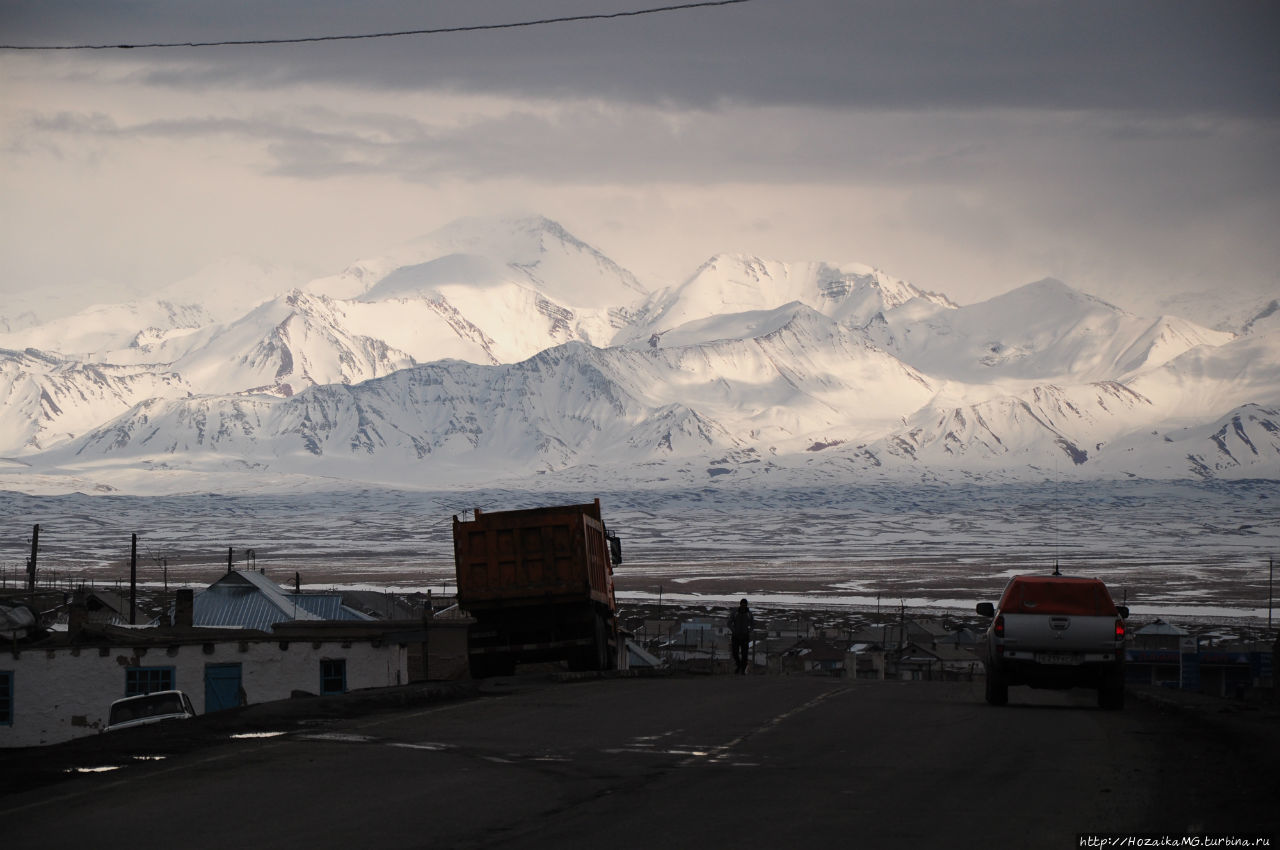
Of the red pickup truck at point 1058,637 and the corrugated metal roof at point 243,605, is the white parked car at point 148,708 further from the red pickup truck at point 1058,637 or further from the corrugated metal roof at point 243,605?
the corrugated metal roof at point 243,605

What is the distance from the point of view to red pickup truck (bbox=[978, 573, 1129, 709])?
2250 cm

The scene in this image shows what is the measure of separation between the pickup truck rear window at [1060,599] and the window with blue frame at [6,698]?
82.6 ft

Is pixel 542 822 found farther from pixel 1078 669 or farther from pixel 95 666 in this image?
pixel 95 666

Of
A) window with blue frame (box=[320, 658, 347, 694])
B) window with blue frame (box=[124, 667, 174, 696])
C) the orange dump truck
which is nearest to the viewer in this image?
the orange dump truck

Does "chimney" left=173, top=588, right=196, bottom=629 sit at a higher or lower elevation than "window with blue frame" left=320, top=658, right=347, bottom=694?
higher

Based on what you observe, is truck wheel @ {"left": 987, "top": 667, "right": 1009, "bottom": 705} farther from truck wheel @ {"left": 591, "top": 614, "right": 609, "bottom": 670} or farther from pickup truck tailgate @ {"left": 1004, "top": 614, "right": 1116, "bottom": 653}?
truck wheel @ {"left": 591, "top": 614, "right": 609, "bottom": 670}

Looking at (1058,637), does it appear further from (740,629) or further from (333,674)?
(333,674)

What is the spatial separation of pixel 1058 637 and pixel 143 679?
80.3 feet

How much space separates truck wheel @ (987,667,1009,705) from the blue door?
22.5 m

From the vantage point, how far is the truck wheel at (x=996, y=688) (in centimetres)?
2302

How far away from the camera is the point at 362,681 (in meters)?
43.9

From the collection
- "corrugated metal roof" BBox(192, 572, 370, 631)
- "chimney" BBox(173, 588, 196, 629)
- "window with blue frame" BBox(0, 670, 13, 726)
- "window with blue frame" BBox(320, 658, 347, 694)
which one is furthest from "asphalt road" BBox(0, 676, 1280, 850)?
"corrugated metal roof" BBox(192, 572, 370, 631)

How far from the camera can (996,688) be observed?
23.2 m

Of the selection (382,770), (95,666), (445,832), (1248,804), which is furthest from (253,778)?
(95,666)
